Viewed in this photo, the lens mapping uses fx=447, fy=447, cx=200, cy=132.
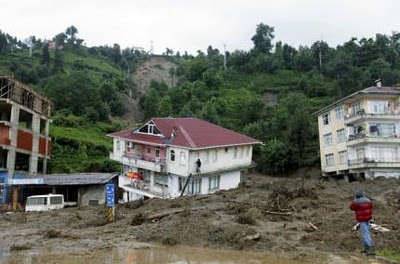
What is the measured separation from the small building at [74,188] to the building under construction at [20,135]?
5.17ft

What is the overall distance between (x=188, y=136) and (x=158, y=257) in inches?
898

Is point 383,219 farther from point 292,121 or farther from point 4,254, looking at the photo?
point 292,121

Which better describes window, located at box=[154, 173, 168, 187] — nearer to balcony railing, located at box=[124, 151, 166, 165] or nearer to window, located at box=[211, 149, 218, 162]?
balcony railing, located at box=[124, 151, 166, 165]

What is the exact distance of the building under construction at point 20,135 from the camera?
3975 centimetres

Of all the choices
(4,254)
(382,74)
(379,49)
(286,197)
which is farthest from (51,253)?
(379,49)

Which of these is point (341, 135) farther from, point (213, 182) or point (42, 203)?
point (42, 203)

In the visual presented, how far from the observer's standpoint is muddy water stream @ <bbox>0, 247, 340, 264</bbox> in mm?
15445

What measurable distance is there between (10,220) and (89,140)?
30171 millimetres

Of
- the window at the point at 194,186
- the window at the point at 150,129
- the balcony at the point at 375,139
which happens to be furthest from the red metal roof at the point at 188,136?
the balcony at the point at 375,139

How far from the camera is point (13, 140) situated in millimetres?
40844

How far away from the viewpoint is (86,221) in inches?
1024

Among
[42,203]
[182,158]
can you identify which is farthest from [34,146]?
[182,158]

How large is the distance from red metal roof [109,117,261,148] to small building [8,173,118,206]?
535 centimetres

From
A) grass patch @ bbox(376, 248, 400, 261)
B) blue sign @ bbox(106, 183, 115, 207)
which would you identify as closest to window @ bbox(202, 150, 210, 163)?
blue sign @ bbox(106, 183, 115, 207)
